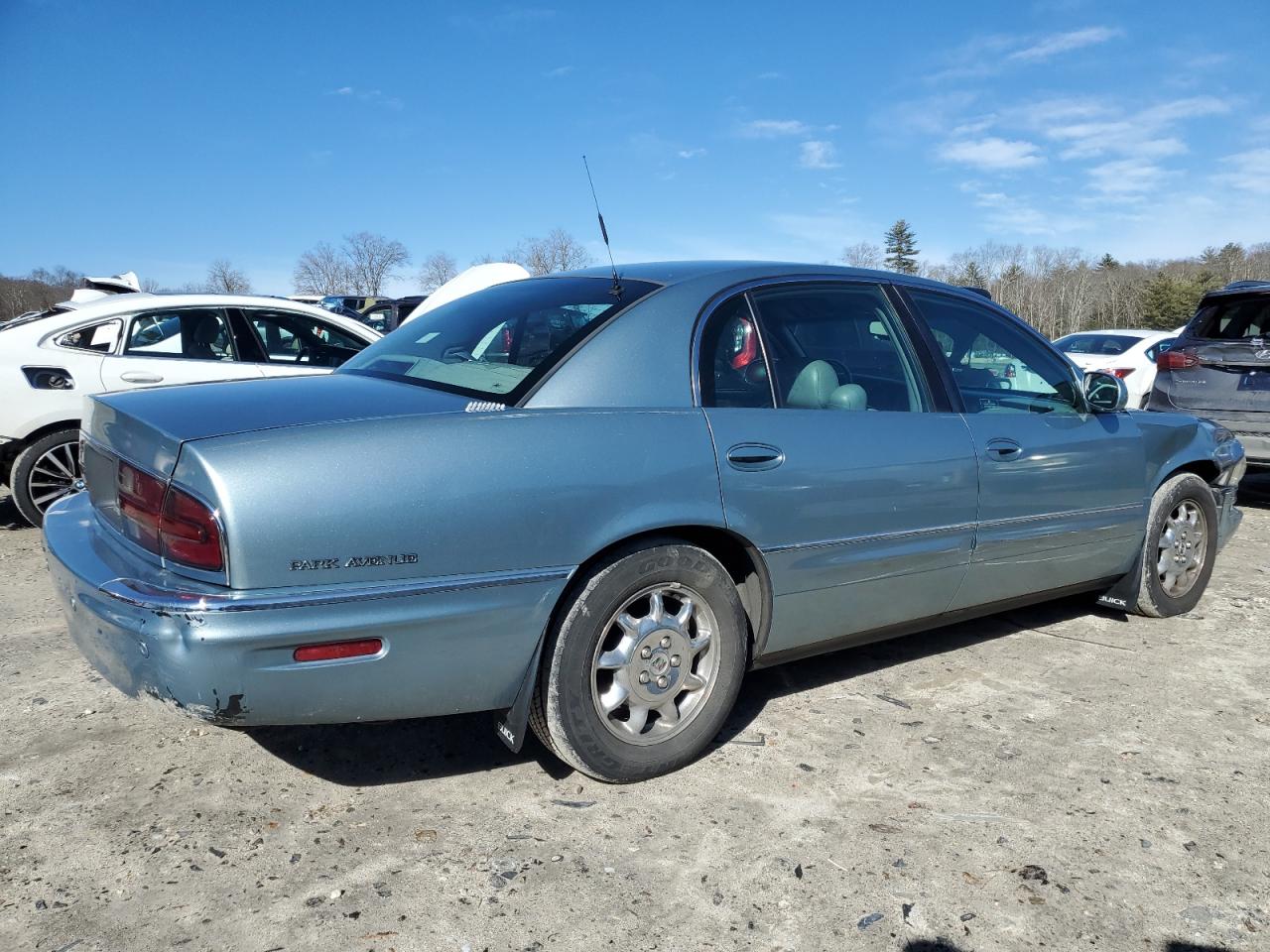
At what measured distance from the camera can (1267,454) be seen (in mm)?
6910

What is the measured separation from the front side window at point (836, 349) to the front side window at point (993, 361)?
0.22 m

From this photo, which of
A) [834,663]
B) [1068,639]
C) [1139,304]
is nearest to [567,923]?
[834,663]

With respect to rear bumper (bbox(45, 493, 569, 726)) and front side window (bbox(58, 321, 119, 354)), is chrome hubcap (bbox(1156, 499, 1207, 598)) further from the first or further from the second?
front side window (bbox(58, 321, 119, 354))

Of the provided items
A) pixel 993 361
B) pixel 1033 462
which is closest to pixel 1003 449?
pixel 1033 462

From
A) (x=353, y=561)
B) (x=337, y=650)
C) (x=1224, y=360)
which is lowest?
(x=337, y=650)

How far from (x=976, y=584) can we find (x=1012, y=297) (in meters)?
66.9

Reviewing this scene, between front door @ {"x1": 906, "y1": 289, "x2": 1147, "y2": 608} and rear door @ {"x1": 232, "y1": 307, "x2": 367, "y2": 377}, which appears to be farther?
rear door @ {"x1": 232, "y1": 307, "x2": 367, "y2": 377}

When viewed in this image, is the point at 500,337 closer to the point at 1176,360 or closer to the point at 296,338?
the point at 296,338

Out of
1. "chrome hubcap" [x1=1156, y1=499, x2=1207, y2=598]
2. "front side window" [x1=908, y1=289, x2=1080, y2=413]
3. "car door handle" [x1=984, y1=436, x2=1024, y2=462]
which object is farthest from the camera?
"chrome hubcap" [x1=1156, y1=499, x2=1207, y2=598]

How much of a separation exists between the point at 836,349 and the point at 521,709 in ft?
5.47

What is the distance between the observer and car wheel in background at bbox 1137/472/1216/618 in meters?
4.26

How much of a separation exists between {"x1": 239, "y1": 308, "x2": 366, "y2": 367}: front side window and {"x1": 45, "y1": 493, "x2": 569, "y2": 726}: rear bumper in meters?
4.23

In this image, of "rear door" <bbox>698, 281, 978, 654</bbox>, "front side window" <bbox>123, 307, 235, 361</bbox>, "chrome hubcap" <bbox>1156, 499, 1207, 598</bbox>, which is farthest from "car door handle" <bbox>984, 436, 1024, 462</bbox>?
"front side window" <bbox>123, 307, 235, 361</bbox>

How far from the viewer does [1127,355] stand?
12.5 meters
